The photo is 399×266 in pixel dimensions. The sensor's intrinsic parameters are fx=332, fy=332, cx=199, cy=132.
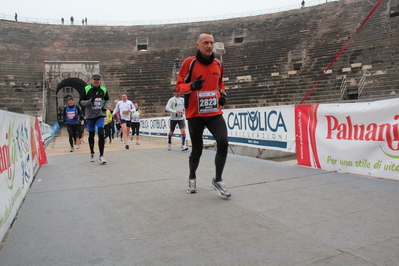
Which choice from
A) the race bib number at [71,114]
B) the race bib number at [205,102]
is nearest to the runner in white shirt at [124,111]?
the race bib number at [71,114]

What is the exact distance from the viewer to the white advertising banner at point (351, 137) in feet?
16.6

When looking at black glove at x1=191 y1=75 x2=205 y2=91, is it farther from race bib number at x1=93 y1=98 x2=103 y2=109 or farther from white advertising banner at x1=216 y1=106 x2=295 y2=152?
race bib number at x1=93 y1=98 x2=103 y2=109

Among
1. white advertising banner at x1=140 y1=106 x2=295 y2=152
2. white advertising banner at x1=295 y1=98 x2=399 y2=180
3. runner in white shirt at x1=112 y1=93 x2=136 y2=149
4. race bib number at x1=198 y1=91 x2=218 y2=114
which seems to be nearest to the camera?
race bib number at x1=198 y1=91 x2=218 y2=114

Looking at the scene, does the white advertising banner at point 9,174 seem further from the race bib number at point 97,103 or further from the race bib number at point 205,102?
the race bib number at point 97,103

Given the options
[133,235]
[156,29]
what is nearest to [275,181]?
[133,235]

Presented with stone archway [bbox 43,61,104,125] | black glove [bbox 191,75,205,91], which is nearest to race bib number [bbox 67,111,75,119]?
black glove [bbox 191,75,205,91]

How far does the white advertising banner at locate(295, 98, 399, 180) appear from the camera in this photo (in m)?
5.05

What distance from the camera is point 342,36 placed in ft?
83.1

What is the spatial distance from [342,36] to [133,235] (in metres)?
26.5

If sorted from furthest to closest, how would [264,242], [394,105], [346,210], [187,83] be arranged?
[394,105]
[187,83]
[346,210]
[264,242]

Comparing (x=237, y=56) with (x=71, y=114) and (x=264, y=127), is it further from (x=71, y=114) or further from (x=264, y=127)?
(x=264, y=127)

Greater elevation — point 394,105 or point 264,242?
point 394,105

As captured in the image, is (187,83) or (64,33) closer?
(187,83)

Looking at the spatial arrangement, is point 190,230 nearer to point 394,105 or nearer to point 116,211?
point 116,211
